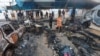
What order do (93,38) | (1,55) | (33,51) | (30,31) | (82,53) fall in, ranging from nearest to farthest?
(1,55)
(82,53)
(33,51)
(93,38)
(30,31)

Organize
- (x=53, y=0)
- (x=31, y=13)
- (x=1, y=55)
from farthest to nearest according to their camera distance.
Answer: (x=31, y=13) → (x=53, y=0) → (x=1, y=55)

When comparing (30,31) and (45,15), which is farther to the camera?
(45,15)

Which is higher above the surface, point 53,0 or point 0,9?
point 53,0

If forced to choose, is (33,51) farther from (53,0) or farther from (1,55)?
(53,0)

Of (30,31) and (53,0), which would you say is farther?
(53,0)

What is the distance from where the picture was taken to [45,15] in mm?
23562

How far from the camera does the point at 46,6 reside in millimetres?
19578

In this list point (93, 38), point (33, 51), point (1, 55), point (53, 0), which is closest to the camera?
point (1, 55)

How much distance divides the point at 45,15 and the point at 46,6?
160 inches

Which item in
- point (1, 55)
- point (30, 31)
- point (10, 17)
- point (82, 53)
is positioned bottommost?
point (10, 17)

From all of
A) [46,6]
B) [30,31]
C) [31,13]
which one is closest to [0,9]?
[31,13]

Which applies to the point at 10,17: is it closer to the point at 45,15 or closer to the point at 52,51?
the point at 45,15

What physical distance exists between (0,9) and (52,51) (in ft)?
57.5

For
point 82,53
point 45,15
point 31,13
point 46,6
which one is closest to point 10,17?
point 31,13
